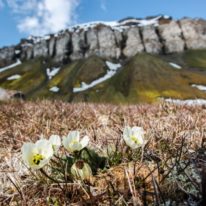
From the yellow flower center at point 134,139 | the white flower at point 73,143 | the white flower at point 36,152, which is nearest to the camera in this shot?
the white flower at point 36,152

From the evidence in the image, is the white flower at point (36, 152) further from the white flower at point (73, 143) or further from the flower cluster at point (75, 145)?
the white flower at point (73, 143)

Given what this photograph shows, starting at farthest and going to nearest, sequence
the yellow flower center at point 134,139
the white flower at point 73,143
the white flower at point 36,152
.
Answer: the yellow flower center at point 134,139
the white flower at point 73,143
the white flower at point 36,152

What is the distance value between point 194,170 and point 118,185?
27.8 inches

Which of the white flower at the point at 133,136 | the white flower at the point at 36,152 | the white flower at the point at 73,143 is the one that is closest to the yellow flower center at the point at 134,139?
the white flower at the point at 133,136

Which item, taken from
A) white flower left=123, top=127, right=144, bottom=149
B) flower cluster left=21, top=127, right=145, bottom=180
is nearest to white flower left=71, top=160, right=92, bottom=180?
flower cluster left=21, top=127, right=145, bottom=180

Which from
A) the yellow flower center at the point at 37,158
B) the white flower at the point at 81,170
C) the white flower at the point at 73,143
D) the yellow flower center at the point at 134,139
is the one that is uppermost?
the white flower at the point at 73,143

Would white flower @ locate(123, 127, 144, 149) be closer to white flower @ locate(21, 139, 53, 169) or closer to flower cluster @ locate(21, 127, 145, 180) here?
flower cluster @ locate(21, 127, 145, 180)

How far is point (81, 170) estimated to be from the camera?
12.0 ft

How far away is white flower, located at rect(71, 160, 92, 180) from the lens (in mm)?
3576

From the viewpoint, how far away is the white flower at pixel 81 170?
3.58 metres

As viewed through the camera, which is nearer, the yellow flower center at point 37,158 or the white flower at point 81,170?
the yellow flower center at point 37,158

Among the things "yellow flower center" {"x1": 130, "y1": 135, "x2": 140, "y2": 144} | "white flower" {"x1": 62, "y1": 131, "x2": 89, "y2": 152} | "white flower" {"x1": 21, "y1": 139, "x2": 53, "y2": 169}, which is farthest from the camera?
"yellow flower center" {"x1": 130, "y1": 135, "x2": 140, "y2": 144}

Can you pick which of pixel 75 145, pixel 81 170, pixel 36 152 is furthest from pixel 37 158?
pixel 81 170

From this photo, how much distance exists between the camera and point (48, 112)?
9.47 m
